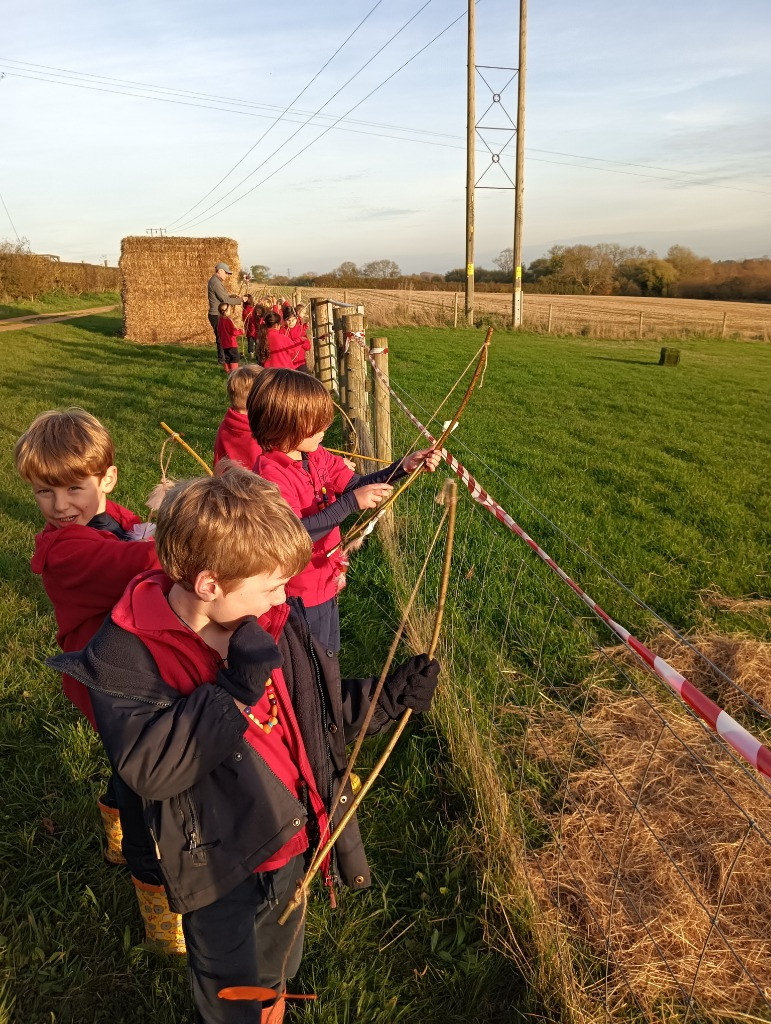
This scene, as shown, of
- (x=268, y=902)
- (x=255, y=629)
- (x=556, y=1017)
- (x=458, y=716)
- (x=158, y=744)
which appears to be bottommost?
(x=556, y=1017)

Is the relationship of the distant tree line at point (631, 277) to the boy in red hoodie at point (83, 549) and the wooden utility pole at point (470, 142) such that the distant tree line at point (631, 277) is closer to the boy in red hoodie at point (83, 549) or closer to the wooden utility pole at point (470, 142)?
the wooden utility pole at point (470, 142)

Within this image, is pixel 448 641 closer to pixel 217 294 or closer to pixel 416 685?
pixel 416 685

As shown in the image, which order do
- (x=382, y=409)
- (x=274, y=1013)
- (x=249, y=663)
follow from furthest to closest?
(x=382, y=409) → (x=274, y=1013) → (x=249, y=663)

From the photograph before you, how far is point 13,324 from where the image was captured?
85.8 ft

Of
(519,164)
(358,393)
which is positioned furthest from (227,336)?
(519,164)

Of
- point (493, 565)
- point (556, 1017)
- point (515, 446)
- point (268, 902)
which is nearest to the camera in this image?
point (268, 902)

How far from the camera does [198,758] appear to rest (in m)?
1.52

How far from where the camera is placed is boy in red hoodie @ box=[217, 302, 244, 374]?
13.6 metres

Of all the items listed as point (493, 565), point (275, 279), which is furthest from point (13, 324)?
point (275, 279)

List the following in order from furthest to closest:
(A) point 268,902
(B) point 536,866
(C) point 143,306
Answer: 1. (C) point 143,306
2. (B) point 536,866
3. (A) point 268,902

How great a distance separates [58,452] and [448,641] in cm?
233

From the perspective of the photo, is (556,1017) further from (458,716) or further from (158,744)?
(158,744)

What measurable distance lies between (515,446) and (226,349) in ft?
23.1

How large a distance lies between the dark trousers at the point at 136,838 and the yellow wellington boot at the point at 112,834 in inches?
20.9
